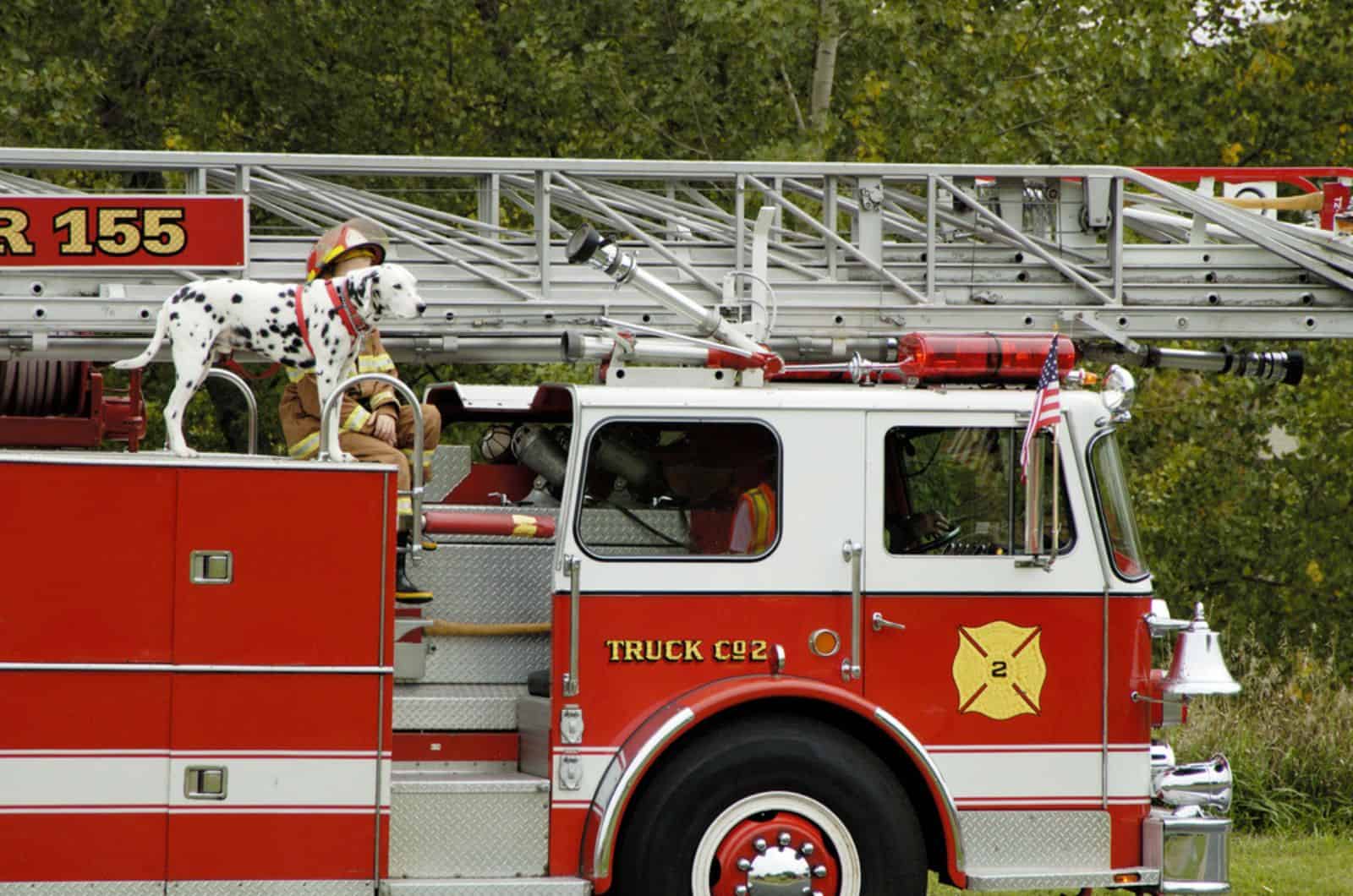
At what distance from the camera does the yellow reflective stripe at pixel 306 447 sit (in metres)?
6.65

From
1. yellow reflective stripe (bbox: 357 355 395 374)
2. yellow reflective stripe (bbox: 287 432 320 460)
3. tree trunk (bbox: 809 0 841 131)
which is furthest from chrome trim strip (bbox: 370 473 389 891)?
tree trunk (bbox: 809 0 841 131)

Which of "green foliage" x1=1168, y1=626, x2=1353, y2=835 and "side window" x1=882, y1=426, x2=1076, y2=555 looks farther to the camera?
"green foliage" x1=1168, y1=626, x2=1353, y2=835

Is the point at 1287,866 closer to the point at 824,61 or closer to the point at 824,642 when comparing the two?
the point at 824,642

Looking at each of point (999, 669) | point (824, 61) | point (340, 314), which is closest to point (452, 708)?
point (340, 314)

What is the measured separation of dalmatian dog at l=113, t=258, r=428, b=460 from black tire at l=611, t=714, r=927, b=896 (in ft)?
5.33

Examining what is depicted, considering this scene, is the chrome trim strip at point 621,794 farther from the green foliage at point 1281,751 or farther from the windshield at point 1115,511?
the green foliage at point 1281,751

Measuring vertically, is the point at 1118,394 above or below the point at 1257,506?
above

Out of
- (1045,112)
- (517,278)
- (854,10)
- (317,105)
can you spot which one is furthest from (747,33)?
(517,278)

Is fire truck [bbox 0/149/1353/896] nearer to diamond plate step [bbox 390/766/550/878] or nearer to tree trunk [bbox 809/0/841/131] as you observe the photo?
diamond plate step [bbox 390/766/550/878]

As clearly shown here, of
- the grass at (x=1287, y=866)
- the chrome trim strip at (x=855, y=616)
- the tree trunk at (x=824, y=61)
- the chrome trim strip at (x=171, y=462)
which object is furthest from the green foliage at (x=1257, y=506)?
the chrome trim strip at (x=171, y=462)

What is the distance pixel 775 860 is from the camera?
6332mm

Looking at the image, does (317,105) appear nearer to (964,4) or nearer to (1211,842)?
(964,4)

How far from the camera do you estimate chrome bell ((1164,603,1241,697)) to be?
6375mm

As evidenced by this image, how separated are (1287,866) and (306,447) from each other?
552 cm
